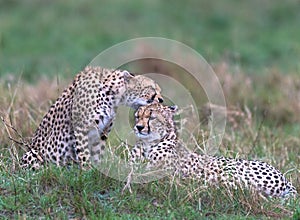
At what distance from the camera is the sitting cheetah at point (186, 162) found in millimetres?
5336

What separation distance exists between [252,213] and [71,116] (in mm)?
1489

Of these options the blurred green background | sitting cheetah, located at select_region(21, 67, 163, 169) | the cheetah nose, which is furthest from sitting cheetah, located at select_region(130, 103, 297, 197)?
the blurred green background

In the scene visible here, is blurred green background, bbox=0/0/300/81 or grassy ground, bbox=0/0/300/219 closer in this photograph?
grassy ground, bbox=0/0/300/219

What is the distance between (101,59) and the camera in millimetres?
8305

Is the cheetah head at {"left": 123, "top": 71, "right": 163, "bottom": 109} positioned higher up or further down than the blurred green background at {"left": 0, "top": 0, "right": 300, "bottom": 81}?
higher up

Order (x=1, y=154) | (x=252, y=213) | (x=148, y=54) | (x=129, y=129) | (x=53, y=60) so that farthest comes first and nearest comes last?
(x=53, y=60)
(x=148, y=54)
(x=129, y=129)
(x=1, y=154)
(x=252, y=213)

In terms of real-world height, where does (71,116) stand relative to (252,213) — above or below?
above

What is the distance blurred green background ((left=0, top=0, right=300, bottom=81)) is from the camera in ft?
35.1

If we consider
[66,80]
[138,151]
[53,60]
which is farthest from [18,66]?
[138,151]

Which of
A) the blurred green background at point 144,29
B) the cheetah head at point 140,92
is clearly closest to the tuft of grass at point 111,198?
the cheetah head at point 140,92

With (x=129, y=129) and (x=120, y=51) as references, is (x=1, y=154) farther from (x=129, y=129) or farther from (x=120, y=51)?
(x=120, y=51)

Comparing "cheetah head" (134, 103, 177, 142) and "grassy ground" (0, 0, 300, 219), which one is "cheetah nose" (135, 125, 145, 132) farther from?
"grassy ground" (0, 0, 300, 219)

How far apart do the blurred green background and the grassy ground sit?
17 millimetres

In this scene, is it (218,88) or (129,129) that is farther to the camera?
(218,88)
